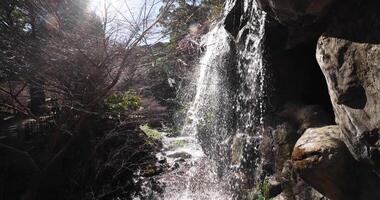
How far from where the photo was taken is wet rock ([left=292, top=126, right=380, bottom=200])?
5.00 m

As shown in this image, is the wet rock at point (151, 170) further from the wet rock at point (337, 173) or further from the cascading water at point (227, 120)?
the wet rock at point (337, 173)

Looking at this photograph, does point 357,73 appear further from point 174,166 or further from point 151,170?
point 151,170

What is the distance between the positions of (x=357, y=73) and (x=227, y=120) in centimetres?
490

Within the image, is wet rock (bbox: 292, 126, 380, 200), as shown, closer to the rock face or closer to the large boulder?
the rock face

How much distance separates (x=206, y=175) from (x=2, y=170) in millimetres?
4920

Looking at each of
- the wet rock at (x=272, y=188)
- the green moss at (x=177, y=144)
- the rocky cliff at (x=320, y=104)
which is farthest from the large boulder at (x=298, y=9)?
the green moss at (x=177, y=144)

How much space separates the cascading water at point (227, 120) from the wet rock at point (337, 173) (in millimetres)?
2380

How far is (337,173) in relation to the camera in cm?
503

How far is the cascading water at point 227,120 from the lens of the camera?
780cm

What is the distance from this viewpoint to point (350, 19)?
5152 millimetres

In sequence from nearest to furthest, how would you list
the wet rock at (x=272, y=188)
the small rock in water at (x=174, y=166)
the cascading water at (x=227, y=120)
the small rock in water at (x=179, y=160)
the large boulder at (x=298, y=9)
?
the large boulder at (x=298, y=9) < the wet rock at (x=272, y=188) < the cascading water at (x=227, y=120) < the small rock in water at (x=174, y=166) < the small rock in water at (x=179, y=160)

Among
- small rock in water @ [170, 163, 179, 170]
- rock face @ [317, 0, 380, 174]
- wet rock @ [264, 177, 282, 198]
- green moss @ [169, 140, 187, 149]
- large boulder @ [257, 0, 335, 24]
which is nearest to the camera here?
rock face @ [317, 0, 380, 174]

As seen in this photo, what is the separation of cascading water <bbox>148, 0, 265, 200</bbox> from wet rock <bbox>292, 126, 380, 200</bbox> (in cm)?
238

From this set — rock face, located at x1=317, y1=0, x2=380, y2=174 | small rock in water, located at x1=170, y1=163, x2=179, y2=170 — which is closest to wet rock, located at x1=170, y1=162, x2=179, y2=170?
small rock in water, located at x1=170, y1=163, x2=179, y2=170
